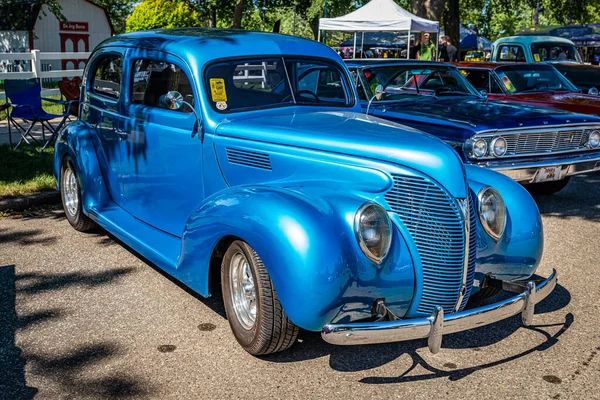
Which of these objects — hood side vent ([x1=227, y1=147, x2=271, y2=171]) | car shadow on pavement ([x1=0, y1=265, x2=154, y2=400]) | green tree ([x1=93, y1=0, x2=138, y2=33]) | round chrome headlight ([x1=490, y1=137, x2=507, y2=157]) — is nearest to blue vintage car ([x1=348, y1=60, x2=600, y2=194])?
round chrome headlight ([x1=490, y1=137, x2=507, y2=157])

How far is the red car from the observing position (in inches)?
370

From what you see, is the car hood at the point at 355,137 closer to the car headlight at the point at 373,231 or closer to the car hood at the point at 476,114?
the car headlight at the point at 373,231

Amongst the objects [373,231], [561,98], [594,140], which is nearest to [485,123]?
[594,140]

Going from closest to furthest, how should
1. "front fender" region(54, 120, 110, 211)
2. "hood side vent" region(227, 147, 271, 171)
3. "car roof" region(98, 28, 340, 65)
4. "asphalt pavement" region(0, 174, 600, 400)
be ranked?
1. "asphalt pavement" region(0, 174, 600, 400)
2. "hood side vent" region(227, 147, 271, 171)
3. "car roof" region(98, 28, 340, 65)
4. "front fender" region(54, 120, 110, 211)

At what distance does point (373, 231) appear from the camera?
11.6 ft

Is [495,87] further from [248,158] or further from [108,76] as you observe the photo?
[248,158]

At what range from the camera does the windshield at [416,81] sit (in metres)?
8.45

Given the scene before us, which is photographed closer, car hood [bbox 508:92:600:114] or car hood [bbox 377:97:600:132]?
car hood [bbox 377:97:600:132]

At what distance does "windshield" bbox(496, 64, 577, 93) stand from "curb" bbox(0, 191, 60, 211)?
6464 mm

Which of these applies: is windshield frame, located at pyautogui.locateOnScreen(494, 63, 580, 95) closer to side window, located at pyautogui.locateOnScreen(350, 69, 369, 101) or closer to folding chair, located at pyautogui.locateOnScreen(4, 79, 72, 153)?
side window, located at pyautogui.locateOnScreen(350, 69, 369, 101)

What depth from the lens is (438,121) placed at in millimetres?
7227

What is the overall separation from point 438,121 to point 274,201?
13.3 ft

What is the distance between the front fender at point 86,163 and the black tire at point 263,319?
231 centimetres

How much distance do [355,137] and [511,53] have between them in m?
12.2
